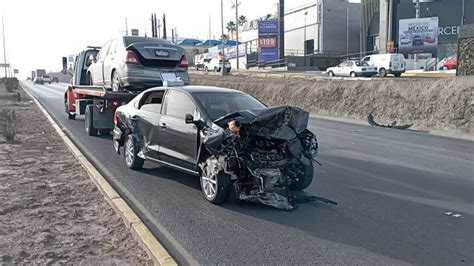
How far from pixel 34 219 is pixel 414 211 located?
4918mm

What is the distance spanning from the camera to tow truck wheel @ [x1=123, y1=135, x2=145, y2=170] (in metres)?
8.73

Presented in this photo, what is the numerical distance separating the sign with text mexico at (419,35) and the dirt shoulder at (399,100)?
37715mm

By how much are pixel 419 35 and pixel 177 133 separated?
187ft

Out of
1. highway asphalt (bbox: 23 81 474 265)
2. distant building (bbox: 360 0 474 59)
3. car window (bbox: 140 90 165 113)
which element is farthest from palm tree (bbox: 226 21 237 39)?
highway asphalt (bbox: 23 81 474 265)

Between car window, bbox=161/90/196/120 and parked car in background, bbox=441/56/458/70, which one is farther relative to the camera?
parked car in background, bbox=441/56/458/70

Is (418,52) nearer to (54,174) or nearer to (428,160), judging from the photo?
(428,160)

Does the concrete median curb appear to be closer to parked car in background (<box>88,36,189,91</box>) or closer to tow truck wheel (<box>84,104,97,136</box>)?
parked car in background (<box>88,36,189,91</box>)

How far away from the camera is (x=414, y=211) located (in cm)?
625

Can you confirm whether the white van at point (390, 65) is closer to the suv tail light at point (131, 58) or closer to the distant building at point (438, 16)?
the distant building at point (438, 16)

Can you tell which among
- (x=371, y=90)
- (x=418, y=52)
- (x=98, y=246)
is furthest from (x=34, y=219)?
(x=418, y=52)

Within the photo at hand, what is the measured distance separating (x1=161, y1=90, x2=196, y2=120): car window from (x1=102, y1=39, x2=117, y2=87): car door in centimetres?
537

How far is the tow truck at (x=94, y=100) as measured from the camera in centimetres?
1272

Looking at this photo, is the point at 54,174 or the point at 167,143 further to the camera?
the point at 54,174

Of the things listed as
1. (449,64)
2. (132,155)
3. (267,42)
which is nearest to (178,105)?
(132,155)
